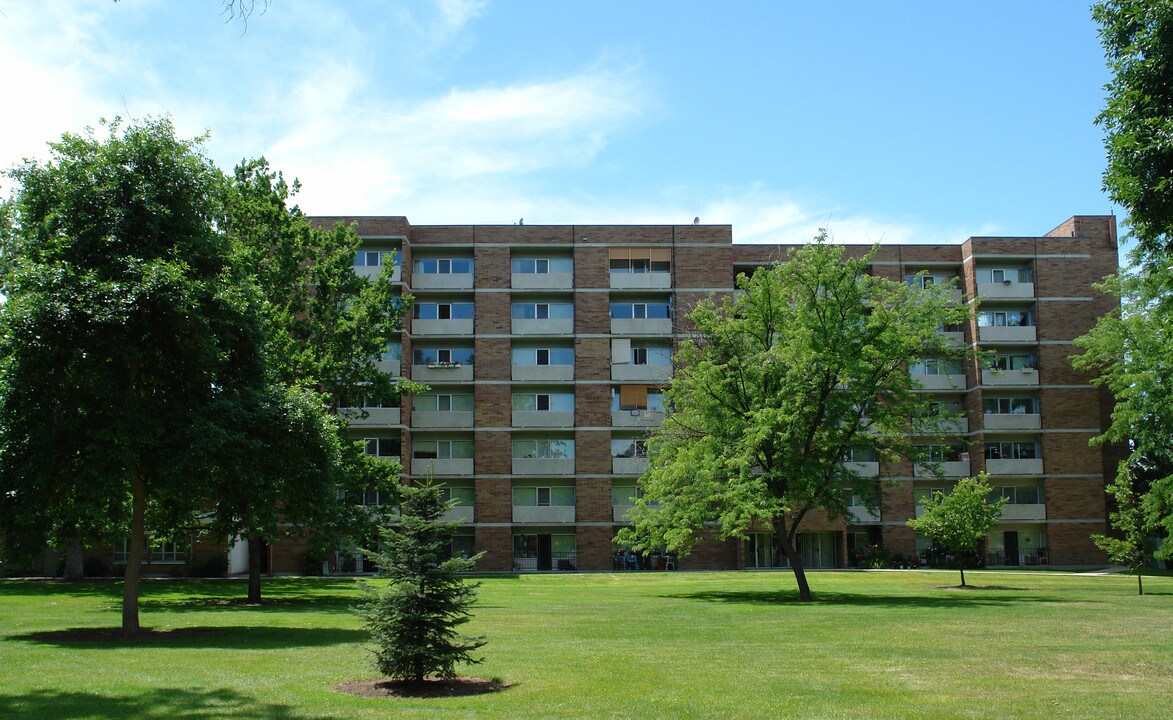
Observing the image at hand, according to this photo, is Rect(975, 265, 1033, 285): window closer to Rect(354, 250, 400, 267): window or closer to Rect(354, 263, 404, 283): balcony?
Rect(354, 263, 404, 283): balcony

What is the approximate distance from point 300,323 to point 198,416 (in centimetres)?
1544

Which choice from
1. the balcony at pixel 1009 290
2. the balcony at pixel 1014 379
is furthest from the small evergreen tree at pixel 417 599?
the balcony at pixel 1009 290

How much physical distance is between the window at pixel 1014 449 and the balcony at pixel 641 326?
21452 millimetres

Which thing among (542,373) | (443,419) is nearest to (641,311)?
(542,373)

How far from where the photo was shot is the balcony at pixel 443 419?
60562 mm

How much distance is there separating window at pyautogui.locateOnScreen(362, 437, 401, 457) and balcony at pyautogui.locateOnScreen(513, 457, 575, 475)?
23.1 ft

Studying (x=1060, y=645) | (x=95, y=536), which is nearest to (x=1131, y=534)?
(x=1060, y=645)

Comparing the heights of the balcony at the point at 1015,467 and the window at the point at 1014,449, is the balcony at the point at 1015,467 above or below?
below

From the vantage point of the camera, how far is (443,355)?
61.8 metres

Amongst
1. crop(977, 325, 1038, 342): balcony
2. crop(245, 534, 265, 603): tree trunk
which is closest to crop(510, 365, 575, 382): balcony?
crop(977, 325, 1038, 342): balcony

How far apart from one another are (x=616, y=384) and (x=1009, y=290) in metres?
25.4

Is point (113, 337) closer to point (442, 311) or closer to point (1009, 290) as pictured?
point (442, 311)

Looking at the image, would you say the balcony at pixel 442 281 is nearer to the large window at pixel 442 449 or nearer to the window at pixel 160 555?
the large window at pixel 442 449

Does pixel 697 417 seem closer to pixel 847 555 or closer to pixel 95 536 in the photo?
pixel 95 536
